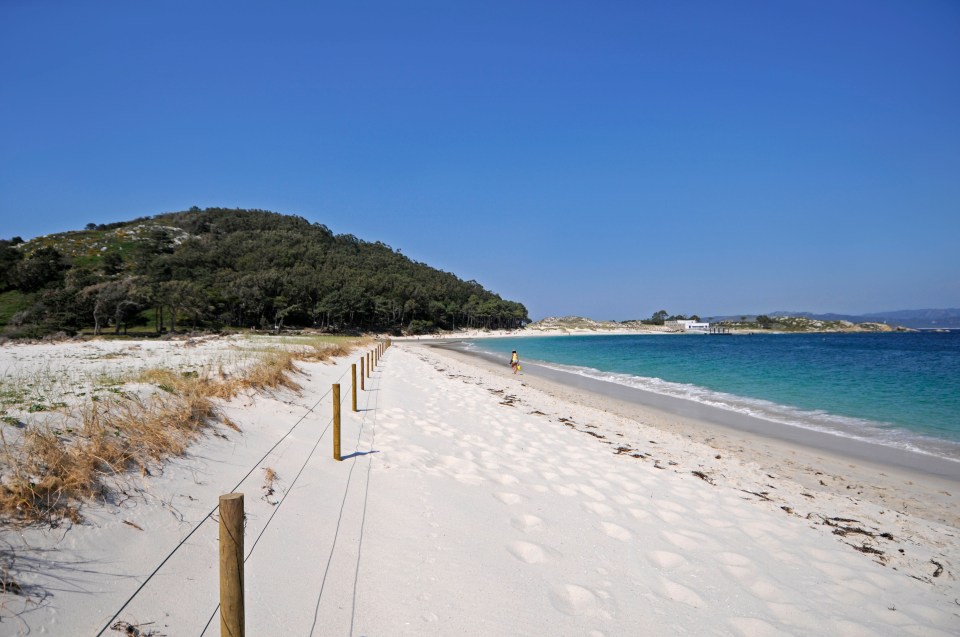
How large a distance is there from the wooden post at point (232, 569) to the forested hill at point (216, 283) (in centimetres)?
3633

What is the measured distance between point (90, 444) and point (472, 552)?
3584 millimetres

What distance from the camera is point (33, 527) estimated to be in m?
3.20

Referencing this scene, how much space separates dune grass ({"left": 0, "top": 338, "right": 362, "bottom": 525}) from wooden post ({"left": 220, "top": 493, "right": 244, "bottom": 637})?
81.4 inches

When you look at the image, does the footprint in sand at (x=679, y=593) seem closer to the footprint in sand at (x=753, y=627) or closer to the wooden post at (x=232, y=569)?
the footprint in sand at (x=753, y=627)

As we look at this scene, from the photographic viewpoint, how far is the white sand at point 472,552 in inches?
125

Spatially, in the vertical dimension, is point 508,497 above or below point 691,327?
below

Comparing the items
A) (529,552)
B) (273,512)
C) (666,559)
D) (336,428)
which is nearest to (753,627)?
(666,559)

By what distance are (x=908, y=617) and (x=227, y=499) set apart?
17.5 feet

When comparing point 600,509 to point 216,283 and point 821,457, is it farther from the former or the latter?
point 216,283

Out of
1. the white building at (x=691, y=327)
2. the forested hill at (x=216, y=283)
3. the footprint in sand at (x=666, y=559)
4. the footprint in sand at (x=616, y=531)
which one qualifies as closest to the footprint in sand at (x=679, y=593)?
the footprint in sand at (x=666, y=559)

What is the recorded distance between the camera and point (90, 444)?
4.20 m

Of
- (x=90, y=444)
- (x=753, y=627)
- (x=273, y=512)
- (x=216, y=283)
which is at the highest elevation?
(x=216, y=283)

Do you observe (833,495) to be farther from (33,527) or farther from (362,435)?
(33,527)

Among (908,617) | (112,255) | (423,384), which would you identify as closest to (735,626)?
(908,617)
